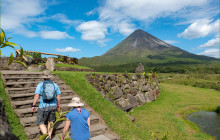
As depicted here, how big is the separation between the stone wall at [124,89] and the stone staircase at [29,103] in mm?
2662

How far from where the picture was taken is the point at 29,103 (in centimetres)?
654

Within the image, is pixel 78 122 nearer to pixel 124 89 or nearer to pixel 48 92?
pixel 48 92

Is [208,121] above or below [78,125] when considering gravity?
below

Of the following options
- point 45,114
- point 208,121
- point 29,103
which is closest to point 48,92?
point 45,114

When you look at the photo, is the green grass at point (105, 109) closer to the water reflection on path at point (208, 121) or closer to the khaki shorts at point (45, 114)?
the khaki shorts at point (45, 114)

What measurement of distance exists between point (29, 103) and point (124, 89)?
7.82 m

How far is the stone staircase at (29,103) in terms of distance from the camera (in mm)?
5492

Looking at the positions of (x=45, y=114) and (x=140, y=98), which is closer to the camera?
(x=45, y=114)

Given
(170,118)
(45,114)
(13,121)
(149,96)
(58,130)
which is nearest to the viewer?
(45,114)

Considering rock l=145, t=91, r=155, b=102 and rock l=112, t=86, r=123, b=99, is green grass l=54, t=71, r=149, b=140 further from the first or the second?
rock l=145, t=91, r=155, b=102

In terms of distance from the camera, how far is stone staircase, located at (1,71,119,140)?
549 cm

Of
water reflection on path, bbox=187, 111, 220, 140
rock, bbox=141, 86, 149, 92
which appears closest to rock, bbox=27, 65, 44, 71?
rock, bbox=141, 86, 149, 92

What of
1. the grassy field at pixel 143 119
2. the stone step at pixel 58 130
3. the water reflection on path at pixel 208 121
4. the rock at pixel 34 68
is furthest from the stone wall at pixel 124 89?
the rock at pixel 34 68

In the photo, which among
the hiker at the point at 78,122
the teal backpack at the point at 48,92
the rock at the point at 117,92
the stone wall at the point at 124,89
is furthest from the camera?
the rock at the point at 117,92
